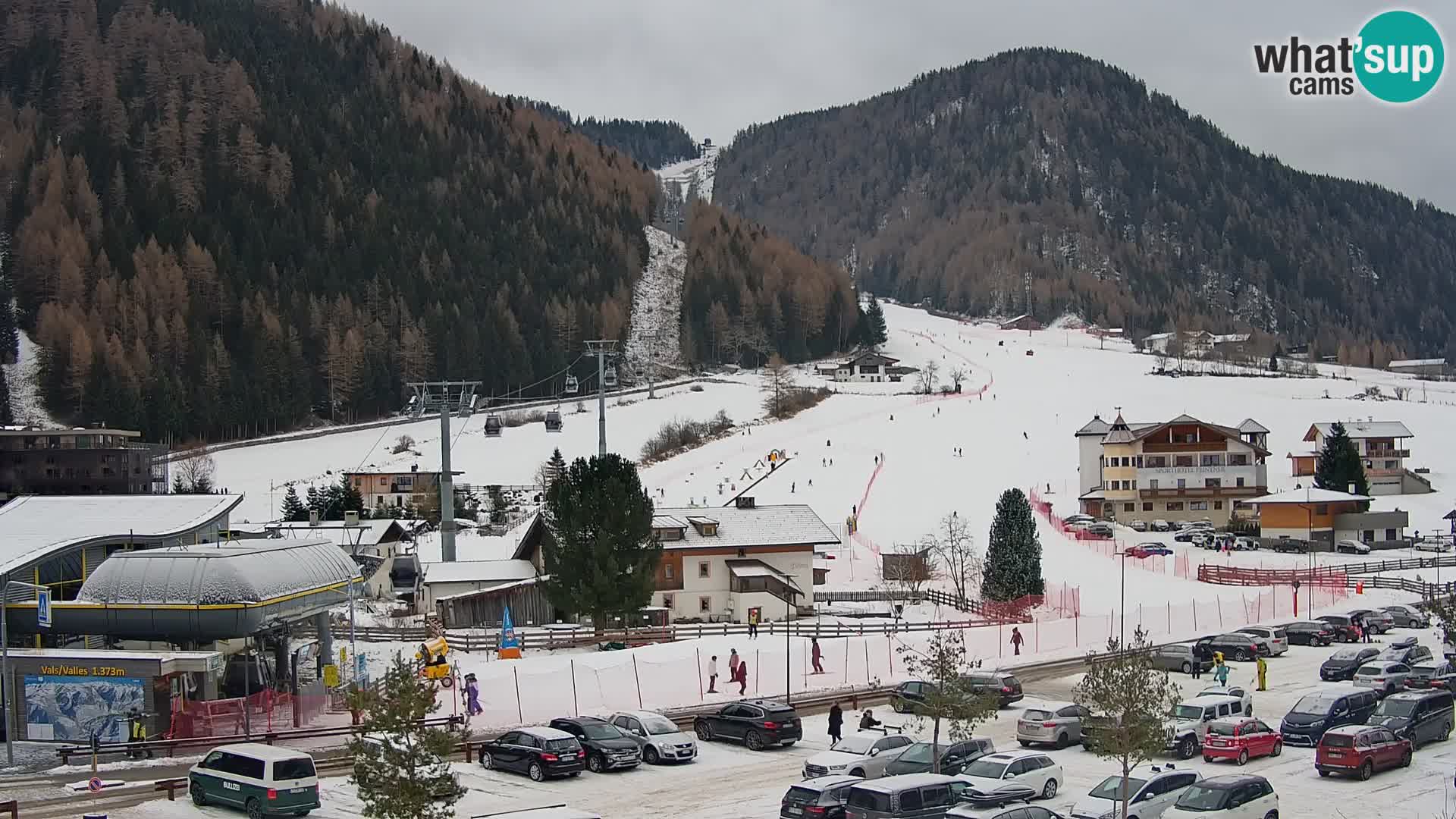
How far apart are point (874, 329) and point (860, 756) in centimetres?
16253

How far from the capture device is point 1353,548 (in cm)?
6862

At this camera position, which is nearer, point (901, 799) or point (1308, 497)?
point (901, 799)

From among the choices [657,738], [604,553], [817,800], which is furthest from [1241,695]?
[604,553]

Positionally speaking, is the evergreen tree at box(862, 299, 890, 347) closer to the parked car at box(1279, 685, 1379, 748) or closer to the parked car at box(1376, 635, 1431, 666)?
the parked car at box(1376, 635, 1431, 666)

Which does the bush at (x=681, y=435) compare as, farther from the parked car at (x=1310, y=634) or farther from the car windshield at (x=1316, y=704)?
the car windshield at (x=1316, y=704)

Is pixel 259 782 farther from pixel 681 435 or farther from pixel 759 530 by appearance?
pixel 681 435

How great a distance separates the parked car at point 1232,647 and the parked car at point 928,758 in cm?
1659

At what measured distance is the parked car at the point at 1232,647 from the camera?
4250 centimetres

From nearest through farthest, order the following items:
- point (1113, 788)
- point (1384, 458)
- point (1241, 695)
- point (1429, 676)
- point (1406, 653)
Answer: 1. point (1113, 788)
2. point (1241, 695)
3. point (1429, 676)
4. point (1406, 653)
5. point (1384, 458)

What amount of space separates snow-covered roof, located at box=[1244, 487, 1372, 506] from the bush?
40.1 metres

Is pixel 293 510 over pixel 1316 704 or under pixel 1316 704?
over

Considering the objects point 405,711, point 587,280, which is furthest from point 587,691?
point 587,280

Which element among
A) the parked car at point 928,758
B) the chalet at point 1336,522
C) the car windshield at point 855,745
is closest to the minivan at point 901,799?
the parked car at point 928,758

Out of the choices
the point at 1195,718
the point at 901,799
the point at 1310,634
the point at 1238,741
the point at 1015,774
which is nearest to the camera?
the point at 901,799
